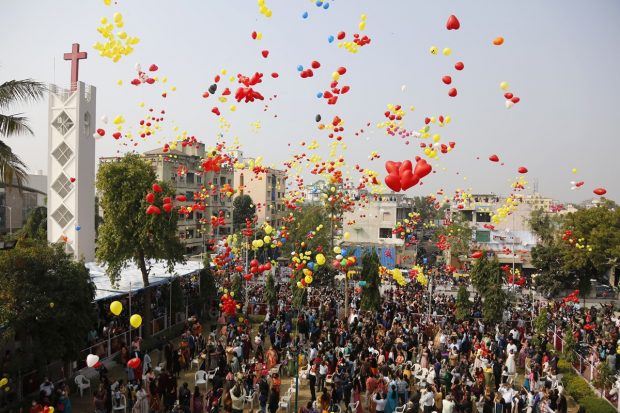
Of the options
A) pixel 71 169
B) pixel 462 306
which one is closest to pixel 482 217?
pixel 462 306

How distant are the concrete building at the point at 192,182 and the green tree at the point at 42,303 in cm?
2856

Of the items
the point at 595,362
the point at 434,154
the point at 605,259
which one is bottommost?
the point at 595,362

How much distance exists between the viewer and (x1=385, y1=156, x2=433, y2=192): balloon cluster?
955 cm

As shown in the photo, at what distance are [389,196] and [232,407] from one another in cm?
4586

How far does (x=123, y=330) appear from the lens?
16.0m

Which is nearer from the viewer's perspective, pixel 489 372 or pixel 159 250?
pixel 489 372

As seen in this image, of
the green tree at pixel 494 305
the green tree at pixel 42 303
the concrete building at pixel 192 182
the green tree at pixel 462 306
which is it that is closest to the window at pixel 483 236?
the concrete building at pixel 192 182

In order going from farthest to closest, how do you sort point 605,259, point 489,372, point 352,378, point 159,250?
1. point 605,259
2. point 159,250
3. point 489,372
4. point 352,378

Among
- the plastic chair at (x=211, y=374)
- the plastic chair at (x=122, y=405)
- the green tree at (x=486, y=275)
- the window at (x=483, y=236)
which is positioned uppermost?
the window at (x=483, y=236)

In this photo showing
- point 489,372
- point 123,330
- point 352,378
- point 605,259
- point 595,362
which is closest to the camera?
point 352,378

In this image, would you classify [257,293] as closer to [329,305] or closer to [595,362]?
[329,305]

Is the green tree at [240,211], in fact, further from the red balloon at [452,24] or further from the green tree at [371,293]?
the red balloon at [452,24]

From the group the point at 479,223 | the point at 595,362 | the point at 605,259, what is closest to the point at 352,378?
the point at 595,362

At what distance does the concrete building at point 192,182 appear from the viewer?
138 feet
